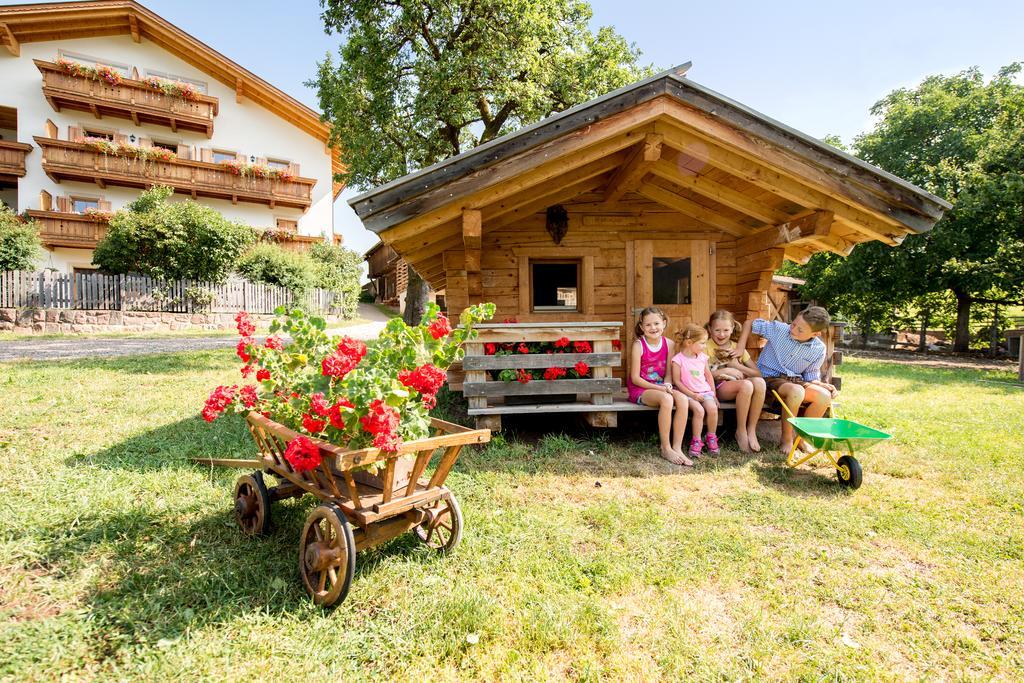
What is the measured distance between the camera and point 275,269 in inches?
746

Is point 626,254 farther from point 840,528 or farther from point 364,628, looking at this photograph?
point 364,628

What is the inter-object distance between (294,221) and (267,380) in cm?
2390

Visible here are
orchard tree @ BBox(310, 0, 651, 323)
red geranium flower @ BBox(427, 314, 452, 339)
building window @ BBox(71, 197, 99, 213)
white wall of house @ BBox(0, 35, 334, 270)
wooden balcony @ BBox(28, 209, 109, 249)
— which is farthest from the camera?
building window @ BBox(71, 197, 99, 213)

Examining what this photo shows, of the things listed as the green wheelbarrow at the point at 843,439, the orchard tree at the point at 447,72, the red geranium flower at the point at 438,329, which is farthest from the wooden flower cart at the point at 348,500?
the orchard tree at the point at 447,72

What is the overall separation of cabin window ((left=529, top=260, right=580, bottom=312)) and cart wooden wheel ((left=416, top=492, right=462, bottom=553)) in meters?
4.16

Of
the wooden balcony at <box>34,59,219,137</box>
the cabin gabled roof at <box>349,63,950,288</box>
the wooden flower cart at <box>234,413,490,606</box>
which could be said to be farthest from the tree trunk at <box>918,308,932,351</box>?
the wooden balcony at <box>34,59,219,137</box>

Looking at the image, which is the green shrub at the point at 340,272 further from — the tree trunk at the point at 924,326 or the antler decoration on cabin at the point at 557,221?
the tree trunk at the point at 924,326

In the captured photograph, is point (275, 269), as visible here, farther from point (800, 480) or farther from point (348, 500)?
point (800, 480)

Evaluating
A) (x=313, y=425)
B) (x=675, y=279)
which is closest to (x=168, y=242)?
(x=675, y=279)

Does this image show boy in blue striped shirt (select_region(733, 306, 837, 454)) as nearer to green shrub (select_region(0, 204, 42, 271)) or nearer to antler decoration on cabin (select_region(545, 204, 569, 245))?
antler decoration on cabin (select_region(545, 204, 569, 245))

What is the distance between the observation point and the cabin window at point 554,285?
6930mm

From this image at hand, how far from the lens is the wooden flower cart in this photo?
2.39 metres

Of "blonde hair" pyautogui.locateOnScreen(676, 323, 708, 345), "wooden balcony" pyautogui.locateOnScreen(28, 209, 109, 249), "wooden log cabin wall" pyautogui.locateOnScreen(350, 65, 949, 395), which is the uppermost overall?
"wooden balcony" pyautogui.locateOnScreen(28, 209, 109, 249)

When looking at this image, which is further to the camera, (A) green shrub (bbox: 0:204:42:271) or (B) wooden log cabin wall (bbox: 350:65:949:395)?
(A) green shrub (bbox: 0:204:42:271)
